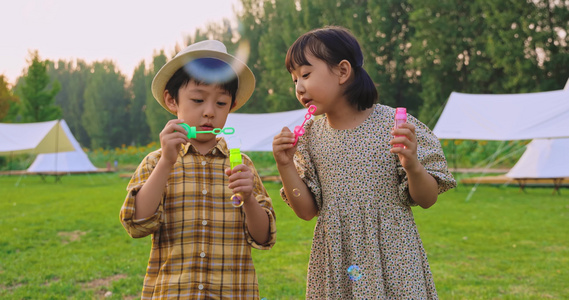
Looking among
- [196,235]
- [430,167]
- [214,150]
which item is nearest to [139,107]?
[214,150]

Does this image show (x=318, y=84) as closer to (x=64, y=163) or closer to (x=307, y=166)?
(x=307, y=166)

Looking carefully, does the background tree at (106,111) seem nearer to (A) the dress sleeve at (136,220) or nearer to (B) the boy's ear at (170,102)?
(B) the boy's ear at (170,102)

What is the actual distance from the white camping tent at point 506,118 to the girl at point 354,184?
729 cm

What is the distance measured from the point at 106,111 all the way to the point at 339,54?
42119 mm

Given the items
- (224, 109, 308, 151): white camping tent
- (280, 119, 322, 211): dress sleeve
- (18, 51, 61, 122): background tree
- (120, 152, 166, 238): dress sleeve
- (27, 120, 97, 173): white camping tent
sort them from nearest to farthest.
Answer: (120, 152, 166, 238): dress sleeve, (280, 119, 322, 211): dress sleeve, (224, 109, 308, 151): white camping tent, (27, 120, 97, 173): white camping tent, (18, 51, 61, 122): background tree

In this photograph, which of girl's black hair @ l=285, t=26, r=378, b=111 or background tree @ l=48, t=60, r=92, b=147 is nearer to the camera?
girl's black hair @ l=285, t=26, r=378, b=111

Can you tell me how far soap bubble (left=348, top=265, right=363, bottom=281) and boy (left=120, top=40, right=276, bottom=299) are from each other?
30cm

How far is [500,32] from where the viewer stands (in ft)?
65.6

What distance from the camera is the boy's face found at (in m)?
1.71

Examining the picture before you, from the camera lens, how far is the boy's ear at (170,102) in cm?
185

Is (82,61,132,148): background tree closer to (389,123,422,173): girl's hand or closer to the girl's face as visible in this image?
the girl's face

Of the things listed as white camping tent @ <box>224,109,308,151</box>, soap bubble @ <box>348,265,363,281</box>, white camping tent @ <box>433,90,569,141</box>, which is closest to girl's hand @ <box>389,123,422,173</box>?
soap bubble @ <box>348,265,363,281</box>

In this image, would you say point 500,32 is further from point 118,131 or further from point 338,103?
point 118,131

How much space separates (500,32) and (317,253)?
2091 centimetres
